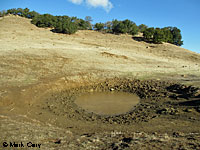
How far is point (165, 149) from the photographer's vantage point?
15.3 ft

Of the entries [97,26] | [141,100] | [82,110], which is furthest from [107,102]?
[97,26]

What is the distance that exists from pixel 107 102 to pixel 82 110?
2.25 metres

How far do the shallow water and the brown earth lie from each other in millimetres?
613

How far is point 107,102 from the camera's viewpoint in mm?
11711

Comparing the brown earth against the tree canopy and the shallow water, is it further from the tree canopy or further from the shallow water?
the tree canopy

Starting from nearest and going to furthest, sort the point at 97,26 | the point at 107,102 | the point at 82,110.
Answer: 1. the point at 82,110
2. the point at 107,102
3. the point at 97,26

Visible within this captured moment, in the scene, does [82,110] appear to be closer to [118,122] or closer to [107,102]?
[107,102]

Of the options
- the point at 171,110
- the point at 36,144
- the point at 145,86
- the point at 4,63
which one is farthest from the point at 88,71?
the point at 36,144

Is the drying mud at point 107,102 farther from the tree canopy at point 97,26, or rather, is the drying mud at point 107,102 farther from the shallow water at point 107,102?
the tree canopy at point 97,26

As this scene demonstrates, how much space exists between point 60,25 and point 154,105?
2931 centimetres

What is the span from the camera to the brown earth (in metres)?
5.51

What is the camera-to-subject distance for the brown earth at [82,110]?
5.51 meters

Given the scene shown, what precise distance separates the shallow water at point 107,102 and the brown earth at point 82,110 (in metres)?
0.61

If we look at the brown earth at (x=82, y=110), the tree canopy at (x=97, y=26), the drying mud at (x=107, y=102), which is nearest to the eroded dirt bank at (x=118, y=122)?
the brown earth at (x=82, y=110)
